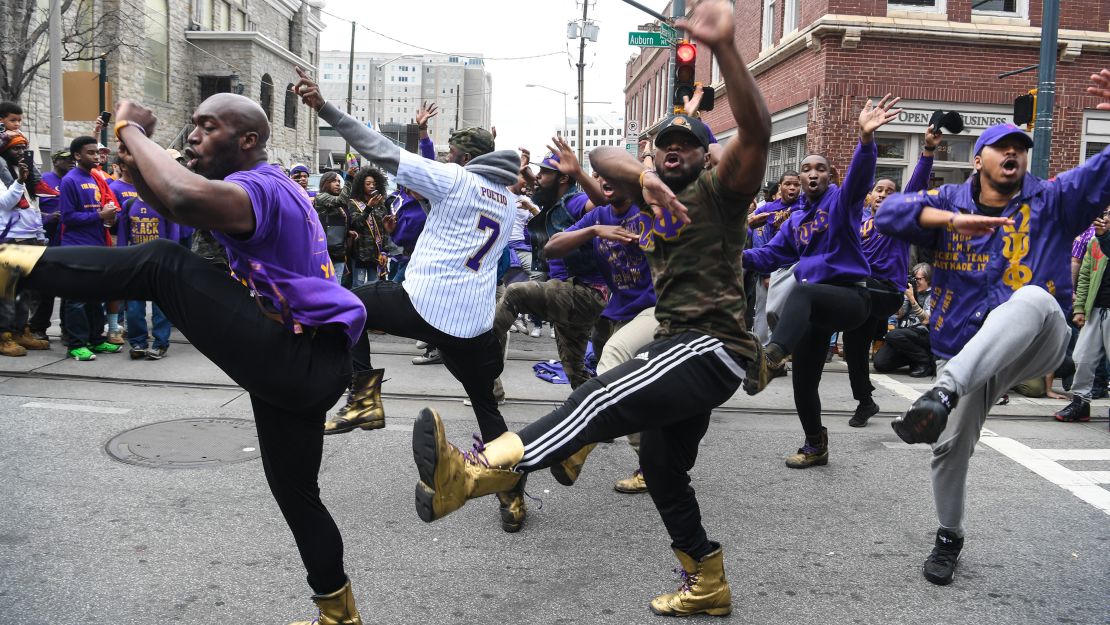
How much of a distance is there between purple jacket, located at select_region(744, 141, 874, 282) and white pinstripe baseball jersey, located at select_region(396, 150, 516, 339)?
92.2 inches

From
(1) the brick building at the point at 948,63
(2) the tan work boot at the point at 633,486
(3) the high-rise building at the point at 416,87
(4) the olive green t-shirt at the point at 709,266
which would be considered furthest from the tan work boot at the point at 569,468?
(3) the high-rise building at the point at 416,87

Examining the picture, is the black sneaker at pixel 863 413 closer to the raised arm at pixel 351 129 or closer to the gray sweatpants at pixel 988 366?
the gray sweatpants at pixel 988 366

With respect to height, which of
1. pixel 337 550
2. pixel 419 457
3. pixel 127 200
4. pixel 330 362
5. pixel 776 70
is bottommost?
pixel 337 550

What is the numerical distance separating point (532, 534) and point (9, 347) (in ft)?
21.6

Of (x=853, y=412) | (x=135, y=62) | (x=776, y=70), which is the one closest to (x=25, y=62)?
(x=135, y=62)

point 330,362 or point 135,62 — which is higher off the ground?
point 135,62

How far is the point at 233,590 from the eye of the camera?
139 inches

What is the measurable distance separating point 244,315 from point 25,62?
77.9 feet

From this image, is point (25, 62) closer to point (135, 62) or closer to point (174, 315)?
point (135, 62)

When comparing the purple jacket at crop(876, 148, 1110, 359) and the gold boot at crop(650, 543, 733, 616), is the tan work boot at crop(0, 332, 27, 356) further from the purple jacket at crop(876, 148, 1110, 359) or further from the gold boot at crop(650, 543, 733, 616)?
the purple jacket at crop(876, 148, 1110, 359)

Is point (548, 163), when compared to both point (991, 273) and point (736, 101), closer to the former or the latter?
point (991, 273)

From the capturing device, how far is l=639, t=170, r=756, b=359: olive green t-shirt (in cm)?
330

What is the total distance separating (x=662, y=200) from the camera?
126 inches

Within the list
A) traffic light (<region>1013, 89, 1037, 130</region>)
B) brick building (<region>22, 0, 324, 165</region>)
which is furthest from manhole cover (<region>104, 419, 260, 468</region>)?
brick building (<region>22, 0, 324, 165</region>)
